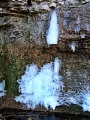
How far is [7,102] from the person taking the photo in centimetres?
777

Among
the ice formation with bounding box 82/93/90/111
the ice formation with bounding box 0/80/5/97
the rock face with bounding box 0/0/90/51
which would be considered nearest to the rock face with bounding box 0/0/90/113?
the rock face with bounding box 0/0/90/51

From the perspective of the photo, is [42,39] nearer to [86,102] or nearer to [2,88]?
[2,88]

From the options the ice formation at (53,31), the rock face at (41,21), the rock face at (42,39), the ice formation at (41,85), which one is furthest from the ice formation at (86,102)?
the ice formation at (53,31)

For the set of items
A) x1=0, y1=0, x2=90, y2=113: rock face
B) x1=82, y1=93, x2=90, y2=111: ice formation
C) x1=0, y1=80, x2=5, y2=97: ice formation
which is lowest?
x1=82, y1=93, x2=90, y2=111: ice formation

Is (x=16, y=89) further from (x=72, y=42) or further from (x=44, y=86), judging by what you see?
(x=72, y=42)

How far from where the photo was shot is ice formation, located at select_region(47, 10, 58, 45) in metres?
7.65

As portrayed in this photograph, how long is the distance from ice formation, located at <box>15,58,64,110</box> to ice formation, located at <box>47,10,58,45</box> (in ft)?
1.58

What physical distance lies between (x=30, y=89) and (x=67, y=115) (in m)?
1.13

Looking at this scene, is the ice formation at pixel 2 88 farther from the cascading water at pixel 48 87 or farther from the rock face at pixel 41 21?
the rock face at pixel 41 21

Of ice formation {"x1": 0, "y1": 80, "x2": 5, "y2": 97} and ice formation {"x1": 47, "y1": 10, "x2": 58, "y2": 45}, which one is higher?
ice formation {"x1": 47, "y1": 10, "x2": 58, "y2": 45}

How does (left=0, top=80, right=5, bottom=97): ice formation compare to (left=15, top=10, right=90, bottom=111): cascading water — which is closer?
(left=15, top=10, right=90, bottom=111): cascading water

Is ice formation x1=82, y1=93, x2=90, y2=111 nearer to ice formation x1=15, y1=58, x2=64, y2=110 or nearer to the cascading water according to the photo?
the cascading water

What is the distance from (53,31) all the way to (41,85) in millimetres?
1352

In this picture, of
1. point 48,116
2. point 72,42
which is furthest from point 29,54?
point 48,116
